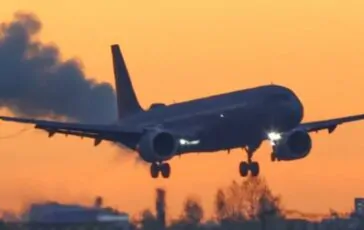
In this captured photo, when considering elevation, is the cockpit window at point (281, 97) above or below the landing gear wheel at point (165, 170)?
above

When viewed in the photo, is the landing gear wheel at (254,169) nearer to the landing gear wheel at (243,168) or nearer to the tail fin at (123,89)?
the landing gear wheel at (243,168)

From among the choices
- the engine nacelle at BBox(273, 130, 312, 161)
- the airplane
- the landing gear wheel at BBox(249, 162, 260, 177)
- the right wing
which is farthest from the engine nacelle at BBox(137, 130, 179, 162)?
the engine nacelle at BBox(273, 130, 312, 161)

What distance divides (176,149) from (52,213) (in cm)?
847

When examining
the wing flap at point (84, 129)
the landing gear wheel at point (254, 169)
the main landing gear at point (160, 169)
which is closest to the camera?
the wing flap at point (84, 129)

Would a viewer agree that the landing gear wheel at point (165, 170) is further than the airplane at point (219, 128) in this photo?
Yes

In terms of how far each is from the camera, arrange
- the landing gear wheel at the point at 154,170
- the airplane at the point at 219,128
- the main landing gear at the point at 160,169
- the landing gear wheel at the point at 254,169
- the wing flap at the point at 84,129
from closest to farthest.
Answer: the airplane at the point at 219,128 < the wing flap at the point at 84,129 < the landing gear wheel at the point at 254,169 < the main landing gear at the point at 160,169 < the landing gear wheel at the point at 154,170

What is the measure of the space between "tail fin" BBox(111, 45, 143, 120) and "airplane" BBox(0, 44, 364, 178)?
7.54 meters

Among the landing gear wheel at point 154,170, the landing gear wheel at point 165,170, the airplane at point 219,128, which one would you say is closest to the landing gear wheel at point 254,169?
the airplane at point 219,128

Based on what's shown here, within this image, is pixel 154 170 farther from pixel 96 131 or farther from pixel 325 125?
pixel 325 125

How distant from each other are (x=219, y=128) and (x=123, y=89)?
69.6ft

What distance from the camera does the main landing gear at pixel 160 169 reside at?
379 feet

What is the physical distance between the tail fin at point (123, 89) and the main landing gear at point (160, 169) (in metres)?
11.6

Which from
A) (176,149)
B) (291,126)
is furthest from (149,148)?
(291,126)

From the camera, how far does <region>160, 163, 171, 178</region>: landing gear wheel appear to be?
115m
